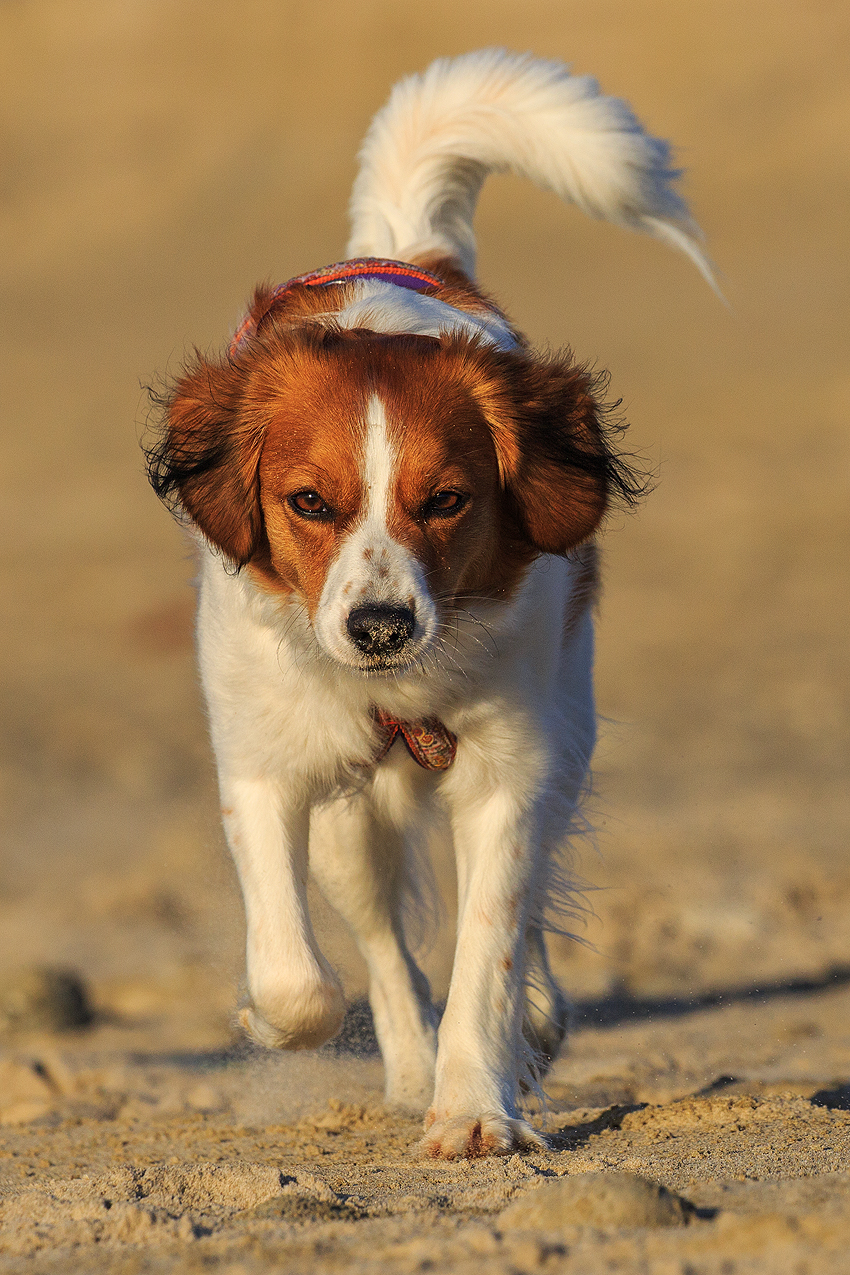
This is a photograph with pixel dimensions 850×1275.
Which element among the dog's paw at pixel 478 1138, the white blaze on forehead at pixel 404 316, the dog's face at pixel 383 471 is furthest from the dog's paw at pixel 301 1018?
the white blaze on forehead at pixel 404 316

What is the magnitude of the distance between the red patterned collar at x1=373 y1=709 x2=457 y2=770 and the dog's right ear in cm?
55

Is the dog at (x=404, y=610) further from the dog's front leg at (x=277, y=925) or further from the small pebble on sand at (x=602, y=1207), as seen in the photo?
the small pebble on sand at (x=602, y=1207)

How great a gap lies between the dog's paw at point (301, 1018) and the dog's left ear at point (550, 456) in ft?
3.82

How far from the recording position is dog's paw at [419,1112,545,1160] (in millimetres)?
3500

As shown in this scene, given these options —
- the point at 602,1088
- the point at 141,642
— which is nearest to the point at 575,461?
the point at 602,1088

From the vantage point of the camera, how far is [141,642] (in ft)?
42.0

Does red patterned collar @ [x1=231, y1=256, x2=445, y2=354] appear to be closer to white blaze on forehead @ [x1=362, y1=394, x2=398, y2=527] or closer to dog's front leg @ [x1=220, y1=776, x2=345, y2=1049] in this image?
white blaze on forehead @ [x1=362, y1=394, x2=398, y2=527]

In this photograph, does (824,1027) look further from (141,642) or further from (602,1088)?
(141,642)

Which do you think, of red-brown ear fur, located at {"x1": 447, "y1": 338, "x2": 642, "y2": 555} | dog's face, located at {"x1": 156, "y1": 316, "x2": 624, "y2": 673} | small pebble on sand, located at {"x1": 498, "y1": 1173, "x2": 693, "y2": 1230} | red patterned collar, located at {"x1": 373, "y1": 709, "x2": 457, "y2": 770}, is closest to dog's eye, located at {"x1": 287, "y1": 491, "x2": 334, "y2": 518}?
dog's face, located at {"x1": 156, "y1": 316, "x2": 624, "y2": 673}

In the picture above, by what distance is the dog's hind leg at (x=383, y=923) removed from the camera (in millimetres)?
4562

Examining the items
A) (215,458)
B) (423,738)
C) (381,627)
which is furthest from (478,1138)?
(215,458)

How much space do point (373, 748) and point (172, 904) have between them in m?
3.94

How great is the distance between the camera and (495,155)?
5.26 metres

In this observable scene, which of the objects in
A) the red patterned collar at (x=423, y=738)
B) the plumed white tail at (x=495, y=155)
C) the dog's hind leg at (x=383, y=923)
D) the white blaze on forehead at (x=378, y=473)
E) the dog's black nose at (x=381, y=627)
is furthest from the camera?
the plumed white tail at (x=495, y=155)
